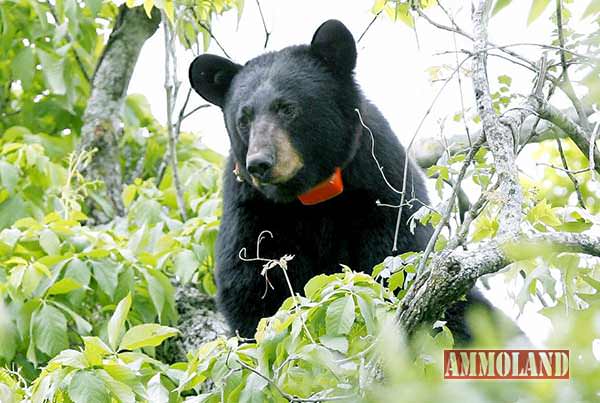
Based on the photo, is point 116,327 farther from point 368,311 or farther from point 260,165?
point 260,165

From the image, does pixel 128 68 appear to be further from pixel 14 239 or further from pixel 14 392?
pixel 14 392

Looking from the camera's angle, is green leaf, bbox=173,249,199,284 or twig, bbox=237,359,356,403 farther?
green leaf, bbox=173,249,199,284

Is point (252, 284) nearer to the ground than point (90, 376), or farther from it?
nearer to the ground

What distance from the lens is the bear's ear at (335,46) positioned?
4656mm

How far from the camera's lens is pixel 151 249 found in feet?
17.3

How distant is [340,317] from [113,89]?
4.42 m

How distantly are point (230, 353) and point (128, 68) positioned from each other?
434 centimetres

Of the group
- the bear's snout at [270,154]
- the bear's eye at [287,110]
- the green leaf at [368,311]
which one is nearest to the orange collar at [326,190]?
the bear's snout at [270,154]

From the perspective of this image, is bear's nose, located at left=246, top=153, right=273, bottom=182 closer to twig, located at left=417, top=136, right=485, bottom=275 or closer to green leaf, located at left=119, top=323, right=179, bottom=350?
green leaf, located at left=119, top=323, right=179, bottom=350

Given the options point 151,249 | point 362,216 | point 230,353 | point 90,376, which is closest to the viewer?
point 230,353

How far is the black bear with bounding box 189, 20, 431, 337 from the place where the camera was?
4.54 metres

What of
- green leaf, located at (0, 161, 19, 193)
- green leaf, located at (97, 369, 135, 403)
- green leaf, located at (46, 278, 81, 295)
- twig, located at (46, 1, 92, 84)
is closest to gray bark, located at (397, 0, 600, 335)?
green leaf, located at (97, 369, 135, 403)

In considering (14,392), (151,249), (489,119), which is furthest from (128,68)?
(489,119)

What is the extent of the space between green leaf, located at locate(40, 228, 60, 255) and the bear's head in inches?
35.6
